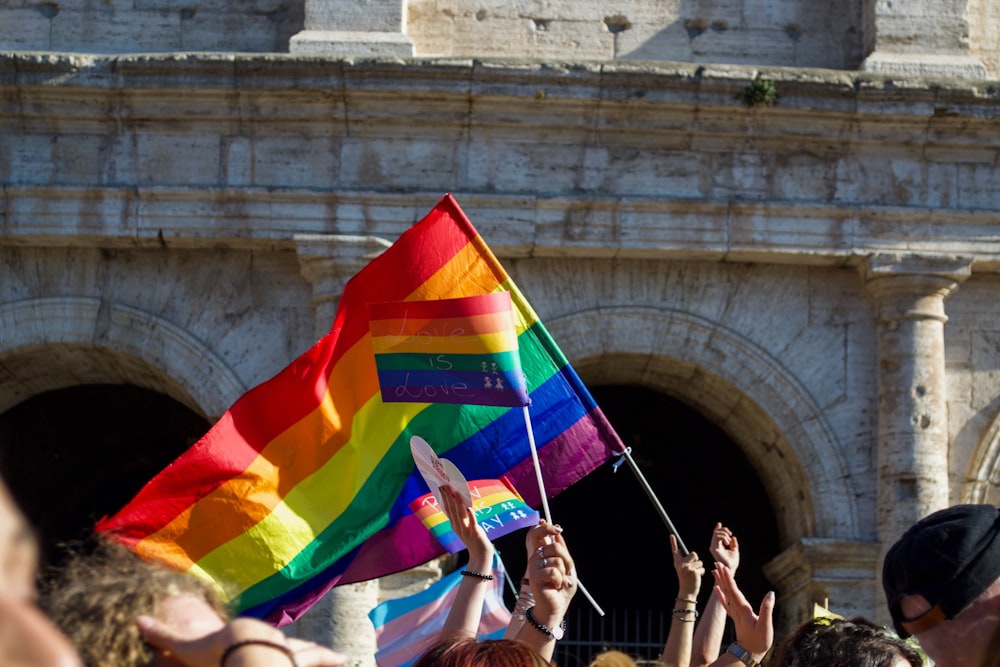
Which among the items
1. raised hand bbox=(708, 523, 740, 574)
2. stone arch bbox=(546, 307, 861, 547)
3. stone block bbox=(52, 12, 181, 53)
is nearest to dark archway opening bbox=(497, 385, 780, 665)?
stone arch bbox=(546, 307, 861, 547)

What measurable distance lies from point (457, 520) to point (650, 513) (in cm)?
721

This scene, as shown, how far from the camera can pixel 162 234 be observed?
8.32m

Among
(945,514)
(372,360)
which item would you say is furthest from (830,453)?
(945,514)

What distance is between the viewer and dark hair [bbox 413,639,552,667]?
8.63ft

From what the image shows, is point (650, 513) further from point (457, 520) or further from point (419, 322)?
point (457, 520)

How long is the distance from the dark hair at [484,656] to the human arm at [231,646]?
539 mm

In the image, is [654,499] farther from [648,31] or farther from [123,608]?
[648,31]

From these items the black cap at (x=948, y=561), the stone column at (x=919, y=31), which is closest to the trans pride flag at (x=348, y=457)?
the black cap at (x=948, y=561)

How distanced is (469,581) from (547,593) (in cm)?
19

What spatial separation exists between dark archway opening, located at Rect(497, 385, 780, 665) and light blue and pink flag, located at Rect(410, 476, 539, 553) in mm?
4706

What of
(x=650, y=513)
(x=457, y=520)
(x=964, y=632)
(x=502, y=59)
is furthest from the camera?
(x=650, y=513)

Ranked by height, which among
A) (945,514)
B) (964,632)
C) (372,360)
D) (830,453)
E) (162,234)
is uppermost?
(162,234)

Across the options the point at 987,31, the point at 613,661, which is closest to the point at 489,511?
the point at 613,661

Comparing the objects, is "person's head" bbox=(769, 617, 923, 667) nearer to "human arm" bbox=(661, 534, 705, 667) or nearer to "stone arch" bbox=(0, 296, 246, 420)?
"human arm" bbox=(661, 534, 705, 667)
